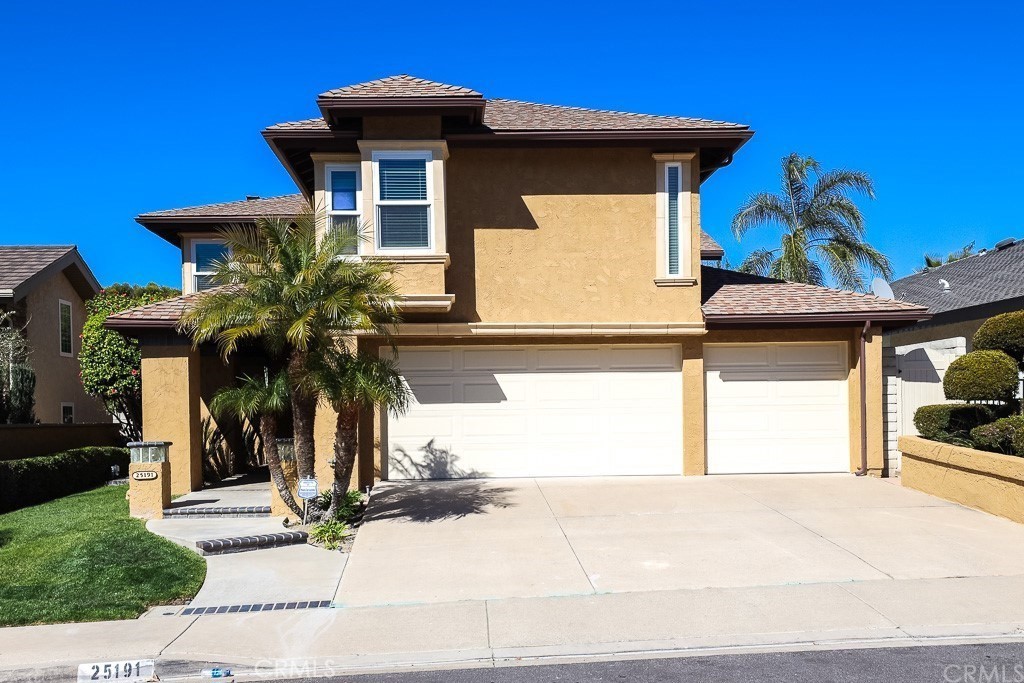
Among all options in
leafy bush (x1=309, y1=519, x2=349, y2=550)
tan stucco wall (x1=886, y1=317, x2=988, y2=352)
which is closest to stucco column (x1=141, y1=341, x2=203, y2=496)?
leafy bush (x1=309, y1=519, x2=349, y2=550)

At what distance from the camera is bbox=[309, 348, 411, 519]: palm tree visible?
31.6 feet

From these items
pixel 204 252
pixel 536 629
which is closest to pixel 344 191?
pixel 204 252

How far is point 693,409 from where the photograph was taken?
13609 millimetres

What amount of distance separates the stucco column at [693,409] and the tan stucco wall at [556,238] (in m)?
0.63

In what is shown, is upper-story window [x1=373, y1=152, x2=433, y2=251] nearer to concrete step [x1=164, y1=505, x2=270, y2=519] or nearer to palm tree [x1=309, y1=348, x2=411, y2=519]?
palm tree [x1=309, y1=348, x2=411, y2=519]

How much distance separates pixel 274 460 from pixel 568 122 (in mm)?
7253

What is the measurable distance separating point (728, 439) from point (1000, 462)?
170 inches

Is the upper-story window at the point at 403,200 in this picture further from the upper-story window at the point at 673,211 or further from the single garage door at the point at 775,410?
the single garage door at the point at 775,410

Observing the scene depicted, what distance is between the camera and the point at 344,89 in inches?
504

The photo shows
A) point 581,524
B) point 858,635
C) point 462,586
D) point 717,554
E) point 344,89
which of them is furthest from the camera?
point 344,89

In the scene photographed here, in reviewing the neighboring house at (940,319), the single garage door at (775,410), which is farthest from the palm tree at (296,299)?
the neighboring house at (940,319)

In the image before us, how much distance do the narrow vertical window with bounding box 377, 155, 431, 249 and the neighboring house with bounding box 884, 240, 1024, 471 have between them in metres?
8.22

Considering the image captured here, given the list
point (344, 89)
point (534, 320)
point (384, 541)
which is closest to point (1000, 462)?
point (534, 320)

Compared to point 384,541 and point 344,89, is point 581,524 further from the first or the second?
point 344,89
